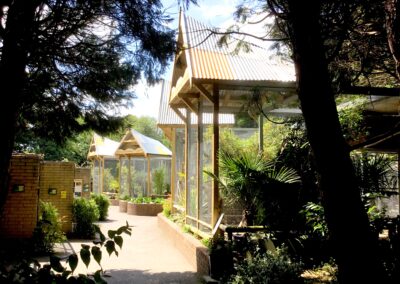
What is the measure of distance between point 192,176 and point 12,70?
6.42 m

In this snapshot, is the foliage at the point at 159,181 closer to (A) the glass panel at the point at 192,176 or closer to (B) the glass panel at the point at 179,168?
(B) the glass panel at the point at 179,168

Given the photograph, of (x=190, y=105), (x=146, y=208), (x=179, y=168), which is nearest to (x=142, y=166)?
(x=146, y=208)

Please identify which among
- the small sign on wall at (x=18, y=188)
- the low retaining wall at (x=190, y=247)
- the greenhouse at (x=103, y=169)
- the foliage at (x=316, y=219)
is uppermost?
the greenhouse at (x=103, y=169)

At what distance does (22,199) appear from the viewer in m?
9.27

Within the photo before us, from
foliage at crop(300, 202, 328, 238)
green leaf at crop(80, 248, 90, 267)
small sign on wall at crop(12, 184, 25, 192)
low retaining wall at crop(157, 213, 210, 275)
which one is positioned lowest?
low retaining wall at crop(157, 213, 210, 275)

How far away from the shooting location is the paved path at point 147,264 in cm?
697

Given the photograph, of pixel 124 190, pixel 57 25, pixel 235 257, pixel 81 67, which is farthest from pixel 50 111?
pixel 124 190

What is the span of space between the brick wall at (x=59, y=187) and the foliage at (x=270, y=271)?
780cm

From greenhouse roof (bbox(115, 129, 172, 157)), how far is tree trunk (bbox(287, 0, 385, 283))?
696 inches

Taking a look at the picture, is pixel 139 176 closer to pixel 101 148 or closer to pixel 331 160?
pixel 101 148

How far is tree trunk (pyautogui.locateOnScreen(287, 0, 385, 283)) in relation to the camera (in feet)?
9.49

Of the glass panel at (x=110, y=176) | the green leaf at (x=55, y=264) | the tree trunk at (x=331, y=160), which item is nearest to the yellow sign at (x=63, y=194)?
the tree trunk at (x=331, y=160)

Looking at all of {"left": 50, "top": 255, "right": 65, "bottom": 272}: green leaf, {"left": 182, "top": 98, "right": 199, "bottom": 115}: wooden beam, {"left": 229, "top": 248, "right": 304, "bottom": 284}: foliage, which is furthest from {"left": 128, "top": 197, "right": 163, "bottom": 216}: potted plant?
{"left": 50, "top": 255, "right": 65, "bottom": 272}: green leaf

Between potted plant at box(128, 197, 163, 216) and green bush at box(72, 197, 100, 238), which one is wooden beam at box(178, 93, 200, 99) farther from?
potted plant at box(128, 197, 163, 216)
